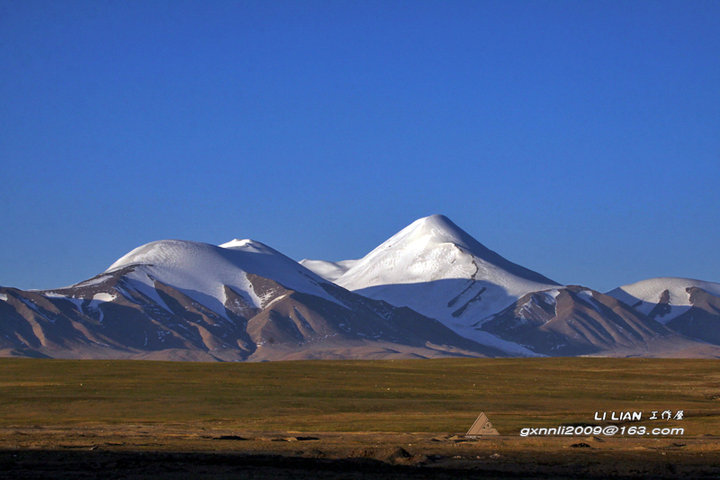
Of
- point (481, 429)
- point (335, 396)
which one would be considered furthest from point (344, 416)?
point (335, 396)

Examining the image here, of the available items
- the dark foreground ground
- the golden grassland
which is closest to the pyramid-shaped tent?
the golden grassland

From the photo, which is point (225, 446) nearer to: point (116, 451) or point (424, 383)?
point (116, 451)

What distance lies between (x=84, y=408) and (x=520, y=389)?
35.0 m

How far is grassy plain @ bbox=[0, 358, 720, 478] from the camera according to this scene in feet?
113

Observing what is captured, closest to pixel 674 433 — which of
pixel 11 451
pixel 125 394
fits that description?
pixel 11 451

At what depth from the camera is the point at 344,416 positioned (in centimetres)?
5612

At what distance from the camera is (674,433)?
148ft

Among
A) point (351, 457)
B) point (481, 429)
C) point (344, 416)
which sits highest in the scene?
point (351, 457)

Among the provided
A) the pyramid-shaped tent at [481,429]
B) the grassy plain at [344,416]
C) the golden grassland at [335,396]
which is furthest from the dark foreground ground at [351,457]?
the golden grassland at [335,396]

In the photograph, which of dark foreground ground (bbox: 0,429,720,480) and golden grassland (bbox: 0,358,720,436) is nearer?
dark foreground ground (bbox: 0,429,720,480)

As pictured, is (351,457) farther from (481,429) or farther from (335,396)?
(335,396)

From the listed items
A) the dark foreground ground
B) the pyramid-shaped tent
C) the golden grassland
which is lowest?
the golden grassland

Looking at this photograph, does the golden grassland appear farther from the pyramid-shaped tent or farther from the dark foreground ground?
the dark foreground ground

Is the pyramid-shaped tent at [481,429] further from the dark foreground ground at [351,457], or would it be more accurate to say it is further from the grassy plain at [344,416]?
the dark foreground ground at [351,457]
